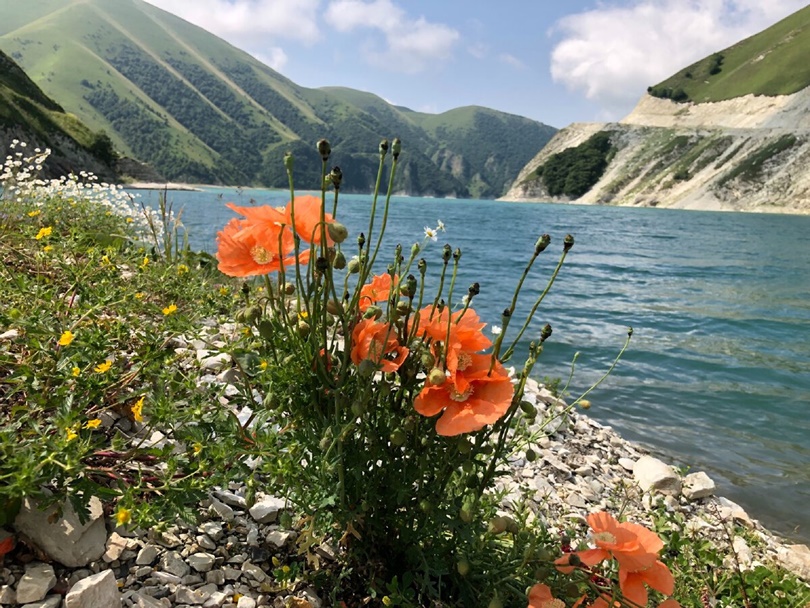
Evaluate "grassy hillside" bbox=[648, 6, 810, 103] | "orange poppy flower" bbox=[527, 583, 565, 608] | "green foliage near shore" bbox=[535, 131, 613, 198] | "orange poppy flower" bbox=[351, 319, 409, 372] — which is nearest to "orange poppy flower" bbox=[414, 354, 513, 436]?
"orange poppy flower" bbox=[351, 319, 409, 372]

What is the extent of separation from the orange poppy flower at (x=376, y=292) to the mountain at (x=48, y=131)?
199ft

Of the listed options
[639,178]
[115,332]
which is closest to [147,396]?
[115,332]

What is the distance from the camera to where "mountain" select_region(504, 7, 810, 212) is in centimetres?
8712

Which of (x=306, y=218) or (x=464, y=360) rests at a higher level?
(x=306, y=218)

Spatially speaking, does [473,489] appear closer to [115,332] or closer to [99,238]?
[115,332]

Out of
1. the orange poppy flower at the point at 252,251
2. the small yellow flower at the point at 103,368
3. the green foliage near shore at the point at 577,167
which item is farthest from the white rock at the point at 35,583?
the green foliage near shore at the point at 577,167

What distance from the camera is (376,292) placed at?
1883 mm

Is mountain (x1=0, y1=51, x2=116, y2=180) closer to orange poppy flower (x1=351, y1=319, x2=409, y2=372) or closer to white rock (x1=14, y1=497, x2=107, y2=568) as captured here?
white rock (x1=14, y1=497, x2=107, y2=568)

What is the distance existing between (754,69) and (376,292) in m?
167

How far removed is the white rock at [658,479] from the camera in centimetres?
485

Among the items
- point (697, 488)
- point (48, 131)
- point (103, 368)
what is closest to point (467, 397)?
point (103, 368)

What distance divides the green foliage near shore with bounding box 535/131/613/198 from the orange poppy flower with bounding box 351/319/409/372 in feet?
→ 429

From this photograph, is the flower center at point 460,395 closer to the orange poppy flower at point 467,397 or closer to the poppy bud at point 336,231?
the orange poppy flower at point 467,397

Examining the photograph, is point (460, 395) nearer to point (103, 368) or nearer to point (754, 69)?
point (103, 368)
